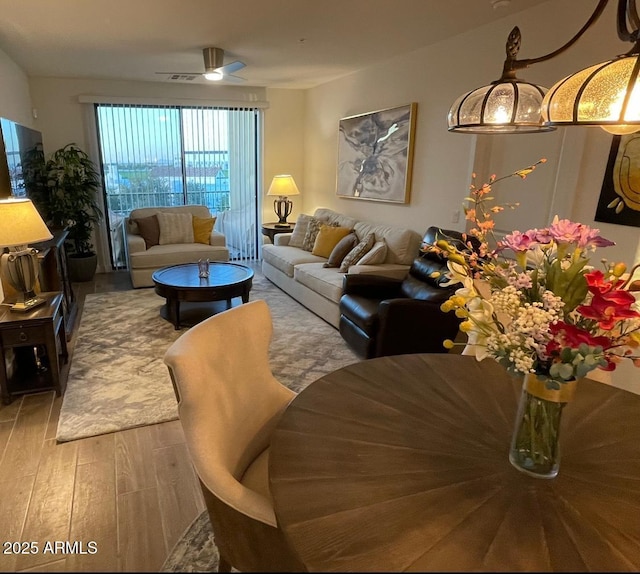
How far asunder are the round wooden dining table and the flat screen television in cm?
314

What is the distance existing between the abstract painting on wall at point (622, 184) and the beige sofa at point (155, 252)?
4164 mm

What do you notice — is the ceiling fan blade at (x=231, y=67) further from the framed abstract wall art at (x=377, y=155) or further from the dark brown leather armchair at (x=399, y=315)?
the dark brown leather armchair at (x=399, y=315)

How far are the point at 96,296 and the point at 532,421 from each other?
4908 mm

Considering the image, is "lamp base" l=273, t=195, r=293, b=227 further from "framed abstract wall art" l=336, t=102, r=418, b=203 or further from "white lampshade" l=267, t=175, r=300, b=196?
"framed abstract wall art" l=336, t=102, r=418, b=203

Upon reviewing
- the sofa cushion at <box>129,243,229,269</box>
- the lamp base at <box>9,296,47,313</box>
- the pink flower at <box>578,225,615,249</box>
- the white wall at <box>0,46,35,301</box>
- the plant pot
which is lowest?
the plant pot

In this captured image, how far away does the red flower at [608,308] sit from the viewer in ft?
3.16

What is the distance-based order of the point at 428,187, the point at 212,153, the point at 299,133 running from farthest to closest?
1. the point at 299,133
2. the point at 212,153
3. the point at 428,187

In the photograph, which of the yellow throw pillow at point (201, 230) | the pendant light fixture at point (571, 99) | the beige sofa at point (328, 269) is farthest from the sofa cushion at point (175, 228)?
the pendant light fixture at point (571, 99)

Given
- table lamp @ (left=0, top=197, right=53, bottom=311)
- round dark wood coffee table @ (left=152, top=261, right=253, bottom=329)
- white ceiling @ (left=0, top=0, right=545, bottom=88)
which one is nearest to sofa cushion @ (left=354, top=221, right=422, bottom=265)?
round dark wood coffee table @ (left=152, top=261, right=253, bottom=329)

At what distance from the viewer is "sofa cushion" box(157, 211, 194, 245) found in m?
5.56

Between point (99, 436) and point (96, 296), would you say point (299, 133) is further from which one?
point (99, 436)

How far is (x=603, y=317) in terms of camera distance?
0.98 metres

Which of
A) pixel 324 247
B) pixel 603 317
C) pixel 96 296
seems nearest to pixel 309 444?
pixel 603 317

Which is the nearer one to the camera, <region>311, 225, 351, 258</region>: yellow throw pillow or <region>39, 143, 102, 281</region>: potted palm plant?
<region>311, 225, 351, 258</region>: yellow throw pillow
